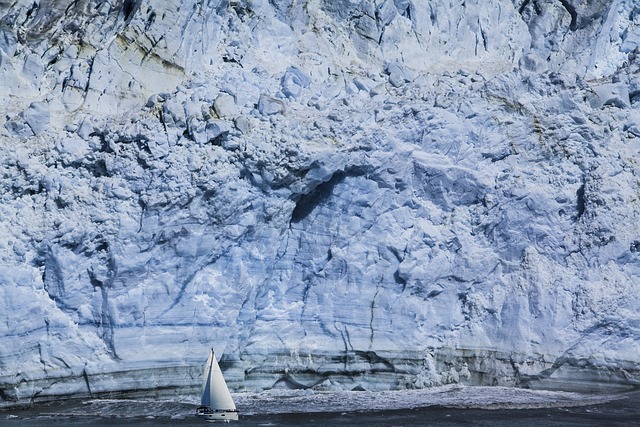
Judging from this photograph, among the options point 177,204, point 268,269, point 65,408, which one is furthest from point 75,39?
point 65,408

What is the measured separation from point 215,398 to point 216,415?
29 cm

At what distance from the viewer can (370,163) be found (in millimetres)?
17141

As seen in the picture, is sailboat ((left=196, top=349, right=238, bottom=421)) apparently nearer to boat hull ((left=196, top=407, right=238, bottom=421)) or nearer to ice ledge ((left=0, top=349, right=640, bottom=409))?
boat hull ((left=196, top=407, right=238, bottom=421))

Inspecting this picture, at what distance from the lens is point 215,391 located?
1515cm

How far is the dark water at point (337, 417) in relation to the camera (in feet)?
47.8

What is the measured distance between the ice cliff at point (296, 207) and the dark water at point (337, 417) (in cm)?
51

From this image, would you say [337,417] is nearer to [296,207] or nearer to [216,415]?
[216,415]

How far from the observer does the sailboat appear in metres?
14.9

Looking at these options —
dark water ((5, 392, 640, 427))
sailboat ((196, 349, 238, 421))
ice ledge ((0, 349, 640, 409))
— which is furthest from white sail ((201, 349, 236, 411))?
ice ledge ((0, 349, 640, 409))

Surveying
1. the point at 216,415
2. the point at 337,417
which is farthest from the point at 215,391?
the point at 337,417

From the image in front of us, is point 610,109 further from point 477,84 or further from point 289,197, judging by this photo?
point 289,197

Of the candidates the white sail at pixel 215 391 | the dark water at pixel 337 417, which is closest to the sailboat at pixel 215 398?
the white sail at pixel 215 391

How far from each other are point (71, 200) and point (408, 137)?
17.4 ft

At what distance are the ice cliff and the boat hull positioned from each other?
1242 millimetres
